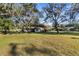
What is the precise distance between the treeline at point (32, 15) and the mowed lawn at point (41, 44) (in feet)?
0.23

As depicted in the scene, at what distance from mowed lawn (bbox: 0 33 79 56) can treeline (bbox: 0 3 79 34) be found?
0.23ft

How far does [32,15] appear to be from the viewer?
84.7 inches

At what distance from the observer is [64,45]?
2119mm

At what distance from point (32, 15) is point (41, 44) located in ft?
0.98

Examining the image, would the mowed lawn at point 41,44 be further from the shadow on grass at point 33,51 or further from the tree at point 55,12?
the tree at point 55,12

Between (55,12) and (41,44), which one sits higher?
(55,12)

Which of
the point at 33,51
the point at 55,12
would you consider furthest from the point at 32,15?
the point at 33,51

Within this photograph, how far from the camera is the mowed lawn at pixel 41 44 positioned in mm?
2107

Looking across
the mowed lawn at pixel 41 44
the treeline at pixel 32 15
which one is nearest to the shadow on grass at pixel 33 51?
the mowed lawn at pixel 41 44

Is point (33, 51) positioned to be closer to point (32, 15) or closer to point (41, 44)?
point (41, 44)

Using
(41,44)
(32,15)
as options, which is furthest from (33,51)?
(32,15)

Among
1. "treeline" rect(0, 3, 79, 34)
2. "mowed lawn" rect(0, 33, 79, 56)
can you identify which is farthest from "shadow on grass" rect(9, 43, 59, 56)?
"treeline" rect(0, 3, 79, 34)

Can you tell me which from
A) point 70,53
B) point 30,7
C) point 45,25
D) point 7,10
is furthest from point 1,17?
point 70,53

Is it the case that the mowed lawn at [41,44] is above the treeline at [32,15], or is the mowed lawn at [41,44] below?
below
